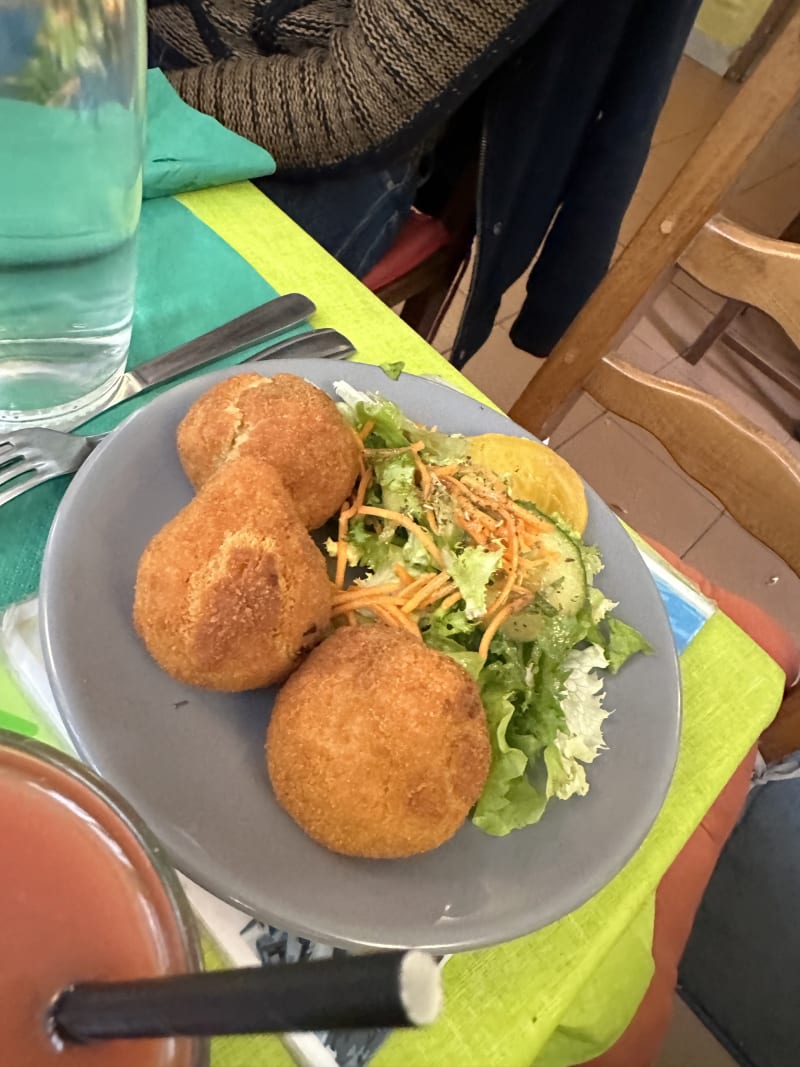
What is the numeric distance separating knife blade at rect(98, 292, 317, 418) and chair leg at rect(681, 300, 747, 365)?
186 centimetres

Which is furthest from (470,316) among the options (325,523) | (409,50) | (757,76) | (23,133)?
(23,133)

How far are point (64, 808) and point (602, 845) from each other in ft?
1.12

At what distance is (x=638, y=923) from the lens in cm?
64

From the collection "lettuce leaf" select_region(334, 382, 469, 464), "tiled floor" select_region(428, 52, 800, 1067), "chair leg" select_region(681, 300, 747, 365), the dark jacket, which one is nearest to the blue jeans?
the dark jacket

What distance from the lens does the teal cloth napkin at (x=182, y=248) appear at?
778mm

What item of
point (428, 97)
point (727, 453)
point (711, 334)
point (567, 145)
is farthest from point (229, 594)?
point (711, 334)

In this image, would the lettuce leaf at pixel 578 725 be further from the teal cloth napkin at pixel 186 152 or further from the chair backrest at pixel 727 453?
the teal cloth napkin at pixel 186 152

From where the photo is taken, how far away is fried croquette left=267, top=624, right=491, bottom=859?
0.49 meters

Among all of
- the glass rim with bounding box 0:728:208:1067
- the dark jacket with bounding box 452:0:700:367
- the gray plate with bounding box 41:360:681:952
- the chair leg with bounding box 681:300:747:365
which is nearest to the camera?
the glass rim with bounding box 0:728:208:1067

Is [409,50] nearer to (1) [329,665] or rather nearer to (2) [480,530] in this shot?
(2) [480,530]

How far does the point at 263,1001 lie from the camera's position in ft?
0.78

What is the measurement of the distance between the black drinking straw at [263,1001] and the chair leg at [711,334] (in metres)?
2.40

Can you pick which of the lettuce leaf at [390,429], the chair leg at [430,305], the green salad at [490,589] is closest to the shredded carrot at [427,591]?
the green salad at [490,589]

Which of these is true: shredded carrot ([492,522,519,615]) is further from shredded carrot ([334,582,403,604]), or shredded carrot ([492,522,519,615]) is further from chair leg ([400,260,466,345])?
chair leg ([400,260,466,345])
